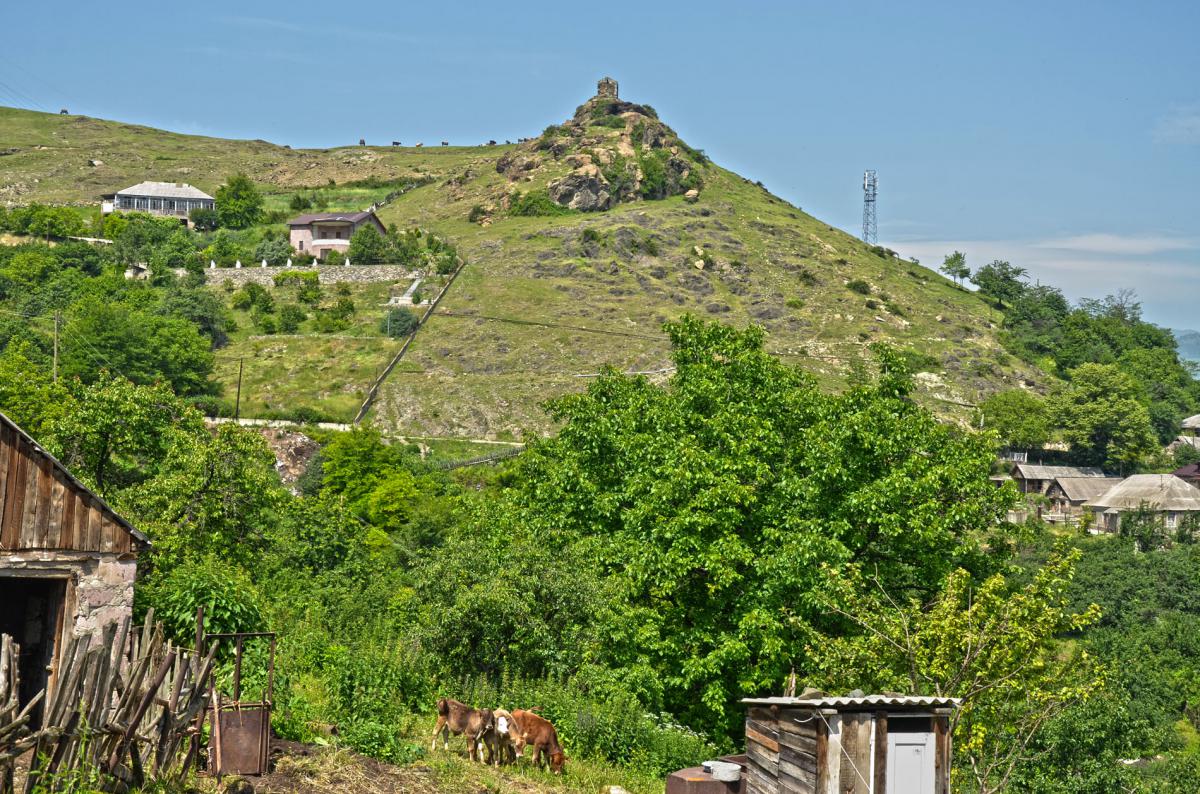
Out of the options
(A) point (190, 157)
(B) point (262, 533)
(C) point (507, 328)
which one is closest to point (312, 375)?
(C) point (507, 328)

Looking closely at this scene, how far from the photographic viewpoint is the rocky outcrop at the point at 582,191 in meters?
134

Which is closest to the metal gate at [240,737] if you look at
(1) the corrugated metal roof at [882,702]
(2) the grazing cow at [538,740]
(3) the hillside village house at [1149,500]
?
(2) the grazing cow at [538,740]

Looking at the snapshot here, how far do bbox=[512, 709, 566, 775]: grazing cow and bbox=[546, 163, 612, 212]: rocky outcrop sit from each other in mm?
118732

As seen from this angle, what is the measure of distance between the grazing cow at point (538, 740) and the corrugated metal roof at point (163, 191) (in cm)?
13020

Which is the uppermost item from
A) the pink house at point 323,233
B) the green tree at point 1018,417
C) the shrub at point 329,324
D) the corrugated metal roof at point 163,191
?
the corrugated metal roof at point 163,191

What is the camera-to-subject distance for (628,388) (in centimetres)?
3234

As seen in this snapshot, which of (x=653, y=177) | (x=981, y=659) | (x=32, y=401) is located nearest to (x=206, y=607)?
(x=981, y=659)

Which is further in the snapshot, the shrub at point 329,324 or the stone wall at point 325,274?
the stone wall at point 325,274

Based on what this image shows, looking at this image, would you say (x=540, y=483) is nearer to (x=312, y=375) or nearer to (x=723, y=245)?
(x=312, y=375)

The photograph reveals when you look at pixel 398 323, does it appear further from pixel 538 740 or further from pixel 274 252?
pixel 538 740

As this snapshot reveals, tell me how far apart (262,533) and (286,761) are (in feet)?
68.6

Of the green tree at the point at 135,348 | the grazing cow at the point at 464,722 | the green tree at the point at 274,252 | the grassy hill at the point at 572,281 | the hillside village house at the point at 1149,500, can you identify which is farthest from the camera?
the green tree at the point at 274,252

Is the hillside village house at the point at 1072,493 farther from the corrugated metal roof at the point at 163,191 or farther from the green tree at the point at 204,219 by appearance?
the corrugated metal roof at the point at 163,191

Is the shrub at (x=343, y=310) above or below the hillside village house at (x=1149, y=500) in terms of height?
above
